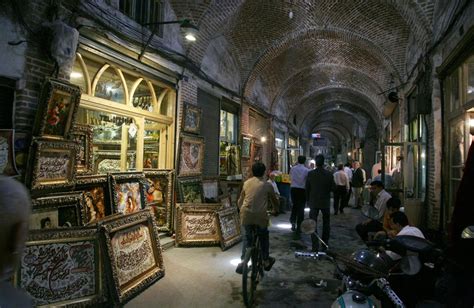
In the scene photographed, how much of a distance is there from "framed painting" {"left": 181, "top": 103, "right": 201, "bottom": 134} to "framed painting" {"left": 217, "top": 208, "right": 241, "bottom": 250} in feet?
7.02

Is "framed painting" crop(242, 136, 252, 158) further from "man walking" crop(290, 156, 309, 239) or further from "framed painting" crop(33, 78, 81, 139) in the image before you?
"framed painting" crop(33, 78, 81, 139)

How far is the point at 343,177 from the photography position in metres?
11.8

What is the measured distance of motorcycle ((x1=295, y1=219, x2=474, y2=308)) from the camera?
91.4 inches

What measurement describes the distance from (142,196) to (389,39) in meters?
8.82

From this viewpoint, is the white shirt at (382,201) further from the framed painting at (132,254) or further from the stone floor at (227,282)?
the framed painting at (132,254)

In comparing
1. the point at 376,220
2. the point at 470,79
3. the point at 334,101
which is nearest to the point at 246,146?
the point at 376,220

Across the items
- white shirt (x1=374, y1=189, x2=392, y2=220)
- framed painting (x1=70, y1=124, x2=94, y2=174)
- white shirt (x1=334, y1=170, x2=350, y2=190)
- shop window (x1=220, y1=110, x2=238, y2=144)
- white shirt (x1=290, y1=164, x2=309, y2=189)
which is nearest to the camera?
framed painting (x1=70, y1=124, x2=94, y2=174)

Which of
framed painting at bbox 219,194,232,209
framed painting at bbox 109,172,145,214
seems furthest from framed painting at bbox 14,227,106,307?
framed painting at bbox 219,194,232,209

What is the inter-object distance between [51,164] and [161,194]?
288cm

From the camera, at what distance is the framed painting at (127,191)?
17.4 feet

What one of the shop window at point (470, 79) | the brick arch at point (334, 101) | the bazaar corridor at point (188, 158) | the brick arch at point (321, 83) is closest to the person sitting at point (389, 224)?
the bazaar corridor at point (188, 158)

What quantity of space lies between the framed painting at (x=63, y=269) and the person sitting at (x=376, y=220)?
383 cm

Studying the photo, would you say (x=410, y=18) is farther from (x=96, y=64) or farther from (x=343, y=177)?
(x=96, y=64)

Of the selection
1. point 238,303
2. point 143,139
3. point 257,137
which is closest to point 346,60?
point 257,137
